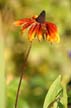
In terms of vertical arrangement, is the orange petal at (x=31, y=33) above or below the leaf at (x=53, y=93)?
above

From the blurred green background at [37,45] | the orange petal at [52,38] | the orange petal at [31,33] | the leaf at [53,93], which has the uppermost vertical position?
the orange petal at [31,33]

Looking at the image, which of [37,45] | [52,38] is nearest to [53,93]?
[52,38]

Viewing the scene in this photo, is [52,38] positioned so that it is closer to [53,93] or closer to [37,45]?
[53,93]

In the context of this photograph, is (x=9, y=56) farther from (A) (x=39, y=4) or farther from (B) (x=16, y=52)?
(A) (x=39, y=4)

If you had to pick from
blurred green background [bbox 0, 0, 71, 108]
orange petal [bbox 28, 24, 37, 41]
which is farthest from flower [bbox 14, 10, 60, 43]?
blurred green background [bbox 0, 0, 71, 108]

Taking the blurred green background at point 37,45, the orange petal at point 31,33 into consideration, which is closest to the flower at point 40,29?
the orange petal at point 31,33

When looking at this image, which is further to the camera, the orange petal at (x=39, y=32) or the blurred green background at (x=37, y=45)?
the blurred green background at (x=37, y=45)

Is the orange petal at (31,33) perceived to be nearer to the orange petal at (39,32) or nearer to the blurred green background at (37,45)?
the orange petal at (39,32)

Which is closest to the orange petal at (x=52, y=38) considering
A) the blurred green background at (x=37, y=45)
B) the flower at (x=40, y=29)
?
the flower at (x=40, y=29)
